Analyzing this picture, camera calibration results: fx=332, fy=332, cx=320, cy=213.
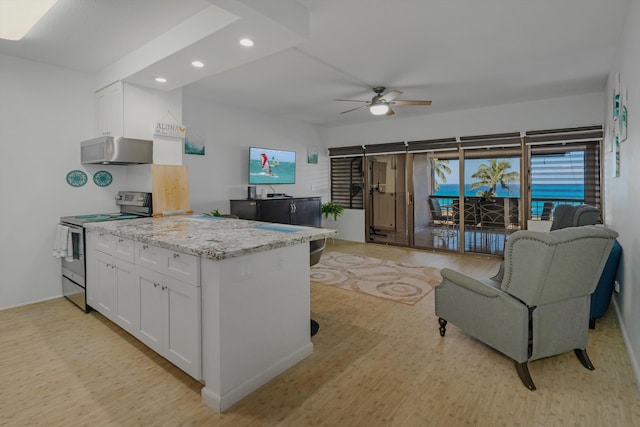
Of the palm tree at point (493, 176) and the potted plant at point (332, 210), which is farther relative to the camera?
the potted plant at point (332, 210)

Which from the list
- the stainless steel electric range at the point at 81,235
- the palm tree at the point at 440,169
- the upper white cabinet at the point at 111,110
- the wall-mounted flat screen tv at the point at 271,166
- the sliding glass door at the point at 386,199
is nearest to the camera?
the stainless steel electric range at the point at 81,235

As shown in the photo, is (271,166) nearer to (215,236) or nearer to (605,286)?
(215,236)

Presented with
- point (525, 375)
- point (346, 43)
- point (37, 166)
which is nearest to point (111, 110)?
point (37, 166)

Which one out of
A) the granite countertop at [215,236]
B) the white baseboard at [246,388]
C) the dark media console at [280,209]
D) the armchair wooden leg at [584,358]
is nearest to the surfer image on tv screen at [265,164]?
the dark media console at [280,209]

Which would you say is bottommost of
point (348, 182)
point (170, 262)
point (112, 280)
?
point (112, 280)

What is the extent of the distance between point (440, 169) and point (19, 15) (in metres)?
6.45

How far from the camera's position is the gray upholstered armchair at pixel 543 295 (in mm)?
1977

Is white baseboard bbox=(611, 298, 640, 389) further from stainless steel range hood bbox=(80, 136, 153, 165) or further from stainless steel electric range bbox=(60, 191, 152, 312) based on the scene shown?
stainless steel range hood bbox=(80, 136, 153, 165)

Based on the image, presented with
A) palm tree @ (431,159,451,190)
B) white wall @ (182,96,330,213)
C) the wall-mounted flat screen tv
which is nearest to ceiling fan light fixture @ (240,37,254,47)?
white wall @ (182,96,330,213)

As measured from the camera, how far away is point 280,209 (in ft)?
18.3

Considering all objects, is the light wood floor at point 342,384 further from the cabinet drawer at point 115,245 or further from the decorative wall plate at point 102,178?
the decorative wall plate at point 102,178

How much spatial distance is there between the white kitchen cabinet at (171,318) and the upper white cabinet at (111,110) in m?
1.93

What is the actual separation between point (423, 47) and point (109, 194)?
3830 mm

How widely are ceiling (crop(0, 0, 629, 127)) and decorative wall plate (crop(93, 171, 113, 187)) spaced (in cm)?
113
